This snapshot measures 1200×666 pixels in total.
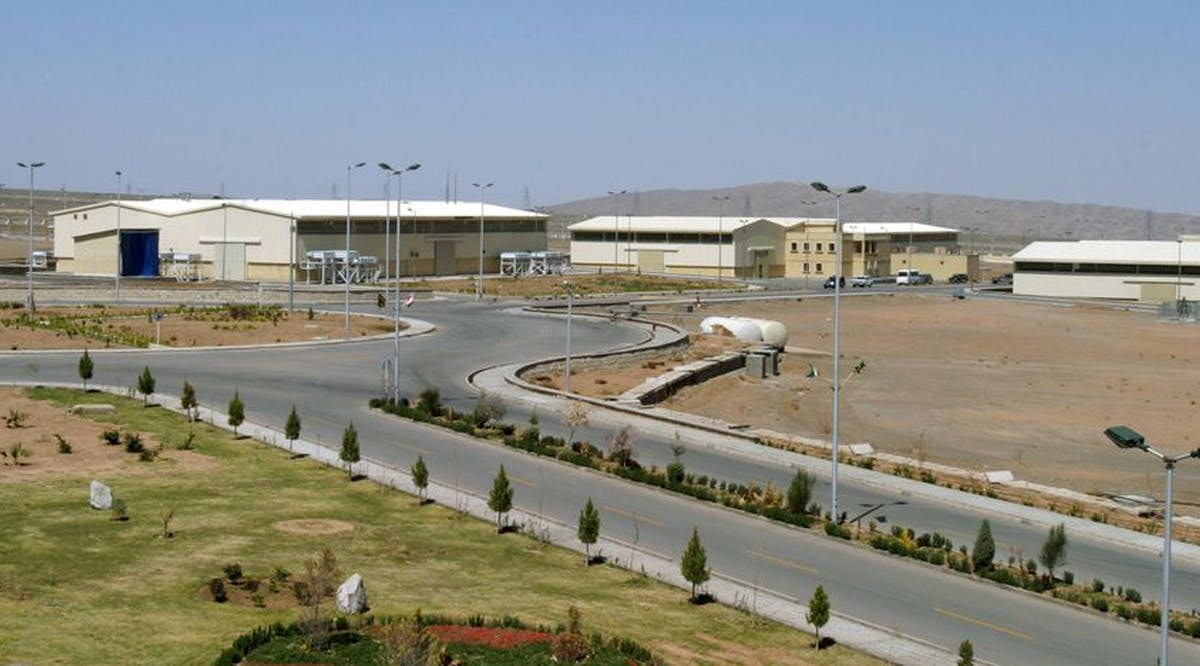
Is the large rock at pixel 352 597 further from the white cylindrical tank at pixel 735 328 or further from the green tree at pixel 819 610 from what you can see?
the white cylindrical tank at pixel 735 328

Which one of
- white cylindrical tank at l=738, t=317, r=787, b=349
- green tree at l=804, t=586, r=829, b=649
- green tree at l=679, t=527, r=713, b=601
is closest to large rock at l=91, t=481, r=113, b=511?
green tree at l=679, t=527, r=713, b=601

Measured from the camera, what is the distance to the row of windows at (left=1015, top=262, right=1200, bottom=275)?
131 metres

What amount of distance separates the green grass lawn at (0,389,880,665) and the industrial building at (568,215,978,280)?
118 meters

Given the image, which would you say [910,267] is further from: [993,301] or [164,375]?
[164,375]

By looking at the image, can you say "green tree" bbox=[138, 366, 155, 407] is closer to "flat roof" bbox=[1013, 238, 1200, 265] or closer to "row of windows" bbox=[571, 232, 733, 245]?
"flat roof" bbox=[1013, 238, 1200, 265]

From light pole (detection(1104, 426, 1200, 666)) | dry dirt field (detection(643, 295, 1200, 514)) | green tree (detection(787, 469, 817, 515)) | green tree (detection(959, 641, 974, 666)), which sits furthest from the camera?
dry dirt field (detection(643, 295, 1200, 514))

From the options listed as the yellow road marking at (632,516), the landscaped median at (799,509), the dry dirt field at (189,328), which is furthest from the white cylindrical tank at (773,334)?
the yellow road marking at (632,516)

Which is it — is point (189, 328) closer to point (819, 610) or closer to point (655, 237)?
point (819, 610)

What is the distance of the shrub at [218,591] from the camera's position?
27.4m

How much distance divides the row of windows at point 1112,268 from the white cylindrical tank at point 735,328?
203 ft

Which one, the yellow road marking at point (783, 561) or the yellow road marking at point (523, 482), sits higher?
the yellow road marking at point (523, 482)

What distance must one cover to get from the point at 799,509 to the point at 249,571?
47.6 ft

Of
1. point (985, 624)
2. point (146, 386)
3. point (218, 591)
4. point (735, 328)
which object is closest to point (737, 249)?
point (735, 328)

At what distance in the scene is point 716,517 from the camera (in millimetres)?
37000
